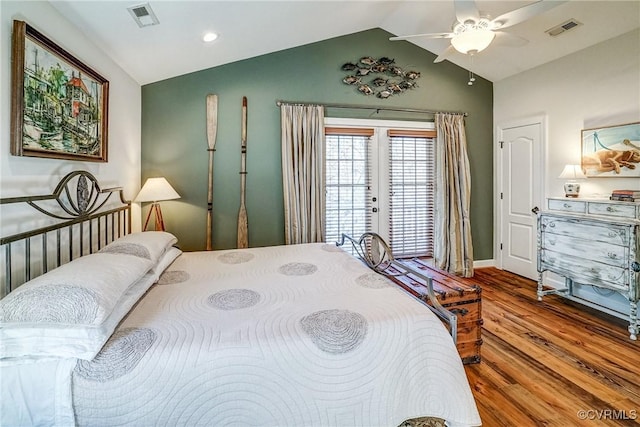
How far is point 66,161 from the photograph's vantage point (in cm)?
210

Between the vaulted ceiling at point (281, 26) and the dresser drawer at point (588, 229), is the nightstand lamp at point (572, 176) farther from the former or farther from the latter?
the vaulted ceiling at point (281, 26)

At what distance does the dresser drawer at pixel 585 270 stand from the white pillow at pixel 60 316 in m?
3.69

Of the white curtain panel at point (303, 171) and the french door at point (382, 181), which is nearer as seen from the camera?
the white curtain panel at point (303, 171)

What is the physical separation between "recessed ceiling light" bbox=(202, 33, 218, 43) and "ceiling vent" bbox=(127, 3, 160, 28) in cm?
54

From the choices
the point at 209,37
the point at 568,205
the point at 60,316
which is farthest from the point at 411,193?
the point at 60,316

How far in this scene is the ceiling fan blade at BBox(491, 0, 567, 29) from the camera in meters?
2.05

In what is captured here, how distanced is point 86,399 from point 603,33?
4.75 m

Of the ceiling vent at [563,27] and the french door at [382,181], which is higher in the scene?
the ceiling vent at [563,27]

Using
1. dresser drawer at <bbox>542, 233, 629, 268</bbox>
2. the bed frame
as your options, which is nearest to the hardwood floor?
dresser drawer at <bbox>542, 233, 629, 268</bbox>

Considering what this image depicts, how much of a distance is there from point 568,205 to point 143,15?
13.3 feet

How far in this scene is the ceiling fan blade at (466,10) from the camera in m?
2.16

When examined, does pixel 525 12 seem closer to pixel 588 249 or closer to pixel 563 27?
pixel 563 27

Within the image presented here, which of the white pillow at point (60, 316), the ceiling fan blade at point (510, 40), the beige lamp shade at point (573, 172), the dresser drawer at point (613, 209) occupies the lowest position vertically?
the white pillow at point (60, 316)

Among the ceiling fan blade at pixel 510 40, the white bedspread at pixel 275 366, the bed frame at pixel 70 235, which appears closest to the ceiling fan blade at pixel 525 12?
the ceiling fan blade at pixel 510 40
